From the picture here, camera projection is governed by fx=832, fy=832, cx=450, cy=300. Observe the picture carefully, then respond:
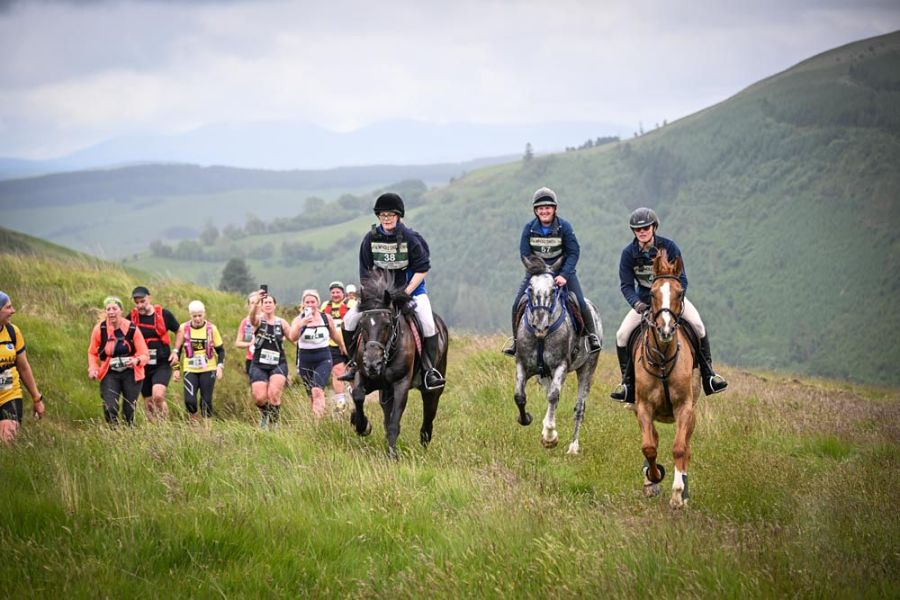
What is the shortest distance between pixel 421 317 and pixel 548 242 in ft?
7.96

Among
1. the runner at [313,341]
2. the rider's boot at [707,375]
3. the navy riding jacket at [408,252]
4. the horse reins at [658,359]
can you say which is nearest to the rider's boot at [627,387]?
the horse reins at [658,359]

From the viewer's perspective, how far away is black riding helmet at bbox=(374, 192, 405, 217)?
11055mm

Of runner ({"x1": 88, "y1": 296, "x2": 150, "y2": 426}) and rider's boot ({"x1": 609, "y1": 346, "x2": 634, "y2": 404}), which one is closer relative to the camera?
rider's boot ({"x1": 609, "y1": 346, "x2": 634, "y2": 404})

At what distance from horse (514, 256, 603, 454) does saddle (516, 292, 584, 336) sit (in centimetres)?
8

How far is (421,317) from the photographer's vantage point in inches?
456

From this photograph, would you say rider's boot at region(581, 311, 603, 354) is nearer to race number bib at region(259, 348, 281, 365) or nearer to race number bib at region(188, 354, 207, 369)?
race number bib at region(259, 348, 281, 365)

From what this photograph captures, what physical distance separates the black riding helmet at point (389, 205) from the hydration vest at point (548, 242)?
7.90 feet

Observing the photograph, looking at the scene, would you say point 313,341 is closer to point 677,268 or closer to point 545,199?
point 545,199

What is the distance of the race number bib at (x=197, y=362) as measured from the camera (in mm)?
15188

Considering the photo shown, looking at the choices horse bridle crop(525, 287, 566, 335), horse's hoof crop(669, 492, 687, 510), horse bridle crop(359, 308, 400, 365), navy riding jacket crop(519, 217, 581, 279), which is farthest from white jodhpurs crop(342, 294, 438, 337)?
horse's hoof crop(669, 492, 687, 510)

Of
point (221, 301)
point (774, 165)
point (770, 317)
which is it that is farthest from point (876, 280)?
point (221, 301)

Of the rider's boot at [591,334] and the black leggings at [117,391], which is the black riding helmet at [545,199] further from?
the black leggings at [117,391]

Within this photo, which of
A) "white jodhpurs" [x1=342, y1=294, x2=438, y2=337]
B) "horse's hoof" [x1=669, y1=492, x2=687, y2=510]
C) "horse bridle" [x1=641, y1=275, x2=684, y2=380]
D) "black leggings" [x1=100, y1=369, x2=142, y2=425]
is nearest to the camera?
"horse's hoof" [x1=669, y1=492, x2=687, y2=510]

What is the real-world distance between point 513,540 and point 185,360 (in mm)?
9928
